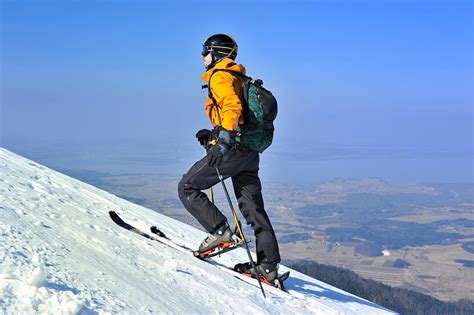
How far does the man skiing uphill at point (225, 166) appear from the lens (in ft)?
20.2

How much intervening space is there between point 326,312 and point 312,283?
2.10 metres

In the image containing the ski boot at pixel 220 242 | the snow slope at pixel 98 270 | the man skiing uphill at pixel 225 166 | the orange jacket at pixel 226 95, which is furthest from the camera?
the ski boot at pixel 220 242

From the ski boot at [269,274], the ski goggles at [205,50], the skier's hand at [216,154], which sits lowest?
the ski boot at [269,274]

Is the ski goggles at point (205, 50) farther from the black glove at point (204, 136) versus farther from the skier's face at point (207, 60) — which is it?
the black glove at point (204, 136)

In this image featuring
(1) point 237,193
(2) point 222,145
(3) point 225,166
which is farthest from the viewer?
(1) point 237,193

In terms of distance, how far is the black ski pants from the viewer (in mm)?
6609

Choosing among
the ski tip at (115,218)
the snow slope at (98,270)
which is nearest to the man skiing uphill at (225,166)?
the snow slope at (98,270)

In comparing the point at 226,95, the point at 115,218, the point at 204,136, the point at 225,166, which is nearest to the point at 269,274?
the point at 225,166

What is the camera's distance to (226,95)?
607 centimetres

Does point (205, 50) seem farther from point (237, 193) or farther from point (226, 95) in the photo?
point (237, 193)

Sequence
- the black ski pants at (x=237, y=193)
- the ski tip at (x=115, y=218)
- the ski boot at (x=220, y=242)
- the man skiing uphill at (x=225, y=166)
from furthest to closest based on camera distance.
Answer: the ski tip at (x=115, y=218), the ski boot at (x=220, y=242), the black ski pants at (x=237, y=193), the man skiing uphill at (x=225, y=166)

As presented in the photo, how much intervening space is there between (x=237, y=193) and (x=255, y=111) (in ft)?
4.42

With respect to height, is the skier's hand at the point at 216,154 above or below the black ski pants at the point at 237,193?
above

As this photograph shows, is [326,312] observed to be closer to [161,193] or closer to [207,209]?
[207,209]
